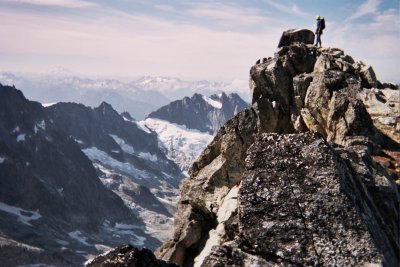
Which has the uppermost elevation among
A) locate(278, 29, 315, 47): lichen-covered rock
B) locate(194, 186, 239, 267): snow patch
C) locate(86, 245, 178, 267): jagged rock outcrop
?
locate(278, 29, 315, 47): lichen-covered rock

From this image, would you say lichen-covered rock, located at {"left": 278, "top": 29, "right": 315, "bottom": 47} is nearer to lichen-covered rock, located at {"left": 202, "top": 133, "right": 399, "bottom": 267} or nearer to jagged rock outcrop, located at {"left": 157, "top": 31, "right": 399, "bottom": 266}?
jagged rock outcrop, located at {"left": 157, "top": 31, "right": 399, "bottom": 266}

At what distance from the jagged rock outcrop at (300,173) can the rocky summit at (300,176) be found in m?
0.04

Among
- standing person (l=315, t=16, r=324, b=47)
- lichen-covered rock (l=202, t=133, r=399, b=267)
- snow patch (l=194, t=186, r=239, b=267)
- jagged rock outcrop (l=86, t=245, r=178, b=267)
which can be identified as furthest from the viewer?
standing person (l=315, t=16, r=324, b=47)

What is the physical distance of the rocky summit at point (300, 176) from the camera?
41.6ft

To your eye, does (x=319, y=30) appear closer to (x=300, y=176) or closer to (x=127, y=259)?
(x=300, y=176)

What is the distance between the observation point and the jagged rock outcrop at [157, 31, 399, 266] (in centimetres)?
1274

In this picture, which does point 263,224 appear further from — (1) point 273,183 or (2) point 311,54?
(2) point 311,54

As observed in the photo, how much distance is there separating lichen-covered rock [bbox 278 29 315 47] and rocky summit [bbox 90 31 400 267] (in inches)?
11.3

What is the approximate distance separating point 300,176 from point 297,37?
5157cm

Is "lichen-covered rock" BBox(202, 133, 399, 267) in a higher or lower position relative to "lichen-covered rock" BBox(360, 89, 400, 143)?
lower

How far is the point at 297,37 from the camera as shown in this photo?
62.2 meters

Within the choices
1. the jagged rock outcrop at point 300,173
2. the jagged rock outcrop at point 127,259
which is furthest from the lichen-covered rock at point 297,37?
the jagged rock outcrop at point 127,259

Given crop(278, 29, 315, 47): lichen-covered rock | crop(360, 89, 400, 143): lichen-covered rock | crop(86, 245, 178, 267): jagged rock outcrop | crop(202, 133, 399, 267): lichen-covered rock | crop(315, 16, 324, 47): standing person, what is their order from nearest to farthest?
crop(202, 133, 399, 267): lichen-covered rock < crop(86, 245, 178, 267): jagged rock outcrop < crop(360, 89, 400, 143): lichen-covered rock < crop(315, 16, 324, 47): standing person < crop(278, 29, 315, 47): lichen-covered rock

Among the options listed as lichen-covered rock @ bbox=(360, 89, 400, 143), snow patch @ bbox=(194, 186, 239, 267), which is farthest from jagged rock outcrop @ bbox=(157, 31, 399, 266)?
lichen-covered rock @ bbox=(360, 89, 400, 143)
